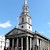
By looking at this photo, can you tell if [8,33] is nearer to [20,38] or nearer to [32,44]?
[20,38]

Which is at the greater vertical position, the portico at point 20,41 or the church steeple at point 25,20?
the church steeple at point 25,20

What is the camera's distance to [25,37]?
80500mm

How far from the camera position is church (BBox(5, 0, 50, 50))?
3145 inches

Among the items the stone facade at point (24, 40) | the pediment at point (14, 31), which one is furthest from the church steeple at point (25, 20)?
the stone facade at point (24, 40)

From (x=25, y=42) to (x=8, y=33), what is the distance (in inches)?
342

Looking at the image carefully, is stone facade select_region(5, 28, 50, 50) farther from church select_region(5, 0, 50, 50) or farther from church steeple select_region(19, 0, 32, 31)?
church steeple select_region(19, 0, 32, 31)

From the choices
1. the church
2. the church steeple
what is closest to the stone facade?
the church

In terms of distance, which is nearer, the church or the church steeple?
the church

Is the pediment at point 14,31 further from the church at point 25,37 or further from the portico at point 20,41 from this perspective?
the portico at point 20,41

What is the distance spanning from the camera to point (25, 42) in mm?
82938

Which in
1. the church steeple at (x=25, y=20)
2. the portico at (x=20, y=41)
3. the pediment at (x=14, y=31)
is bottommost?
the portico at (x=20, y=41)

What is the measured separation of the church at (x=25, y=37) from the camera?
262ft

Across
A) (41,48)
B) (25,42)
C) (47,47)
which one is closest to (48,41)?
(47,47)

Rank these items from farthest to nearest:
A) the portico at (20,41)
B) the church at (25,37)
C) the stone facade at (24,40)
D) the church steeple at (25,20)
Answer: the church steeple at (25,20), the church at (25,37), the stone facade at (24,40), the portico at (20,41)
